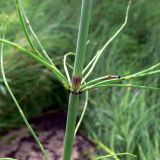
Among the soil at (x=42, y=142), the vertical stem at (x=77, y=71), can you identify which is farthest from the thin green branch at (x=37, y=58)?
the soil at (x=42, y=142)

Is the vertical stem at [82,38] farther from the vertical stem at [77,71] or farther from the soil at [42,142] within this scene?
the soil at [42,142]

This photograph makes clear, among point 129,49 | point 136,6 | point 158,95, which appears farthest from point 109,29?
point 158,95

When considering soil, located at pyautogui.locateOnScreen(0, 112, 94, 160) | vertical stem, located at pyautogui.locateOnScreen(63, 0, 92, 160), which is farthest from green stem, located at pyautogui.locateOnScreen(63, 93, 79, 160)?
soil, located at pyautogui.locateOnScreen(0, 112, 94, 160)

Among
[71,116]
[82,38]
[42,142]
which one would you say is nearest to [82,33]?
[82,38]

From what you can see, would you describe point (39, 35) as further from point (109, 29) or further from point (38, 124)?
point (109, 29)

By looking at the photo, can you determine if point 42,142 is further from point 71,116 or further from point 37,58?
point 37,58

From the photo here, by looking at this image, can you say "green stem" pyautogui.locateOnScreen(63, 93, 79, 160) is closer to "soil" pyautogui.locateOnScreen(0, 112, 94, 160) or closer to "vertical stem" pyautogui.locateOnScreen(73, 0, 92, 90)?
"vertical stem" pyautogui.locateOnScreen(73, 0, 92, 90)
